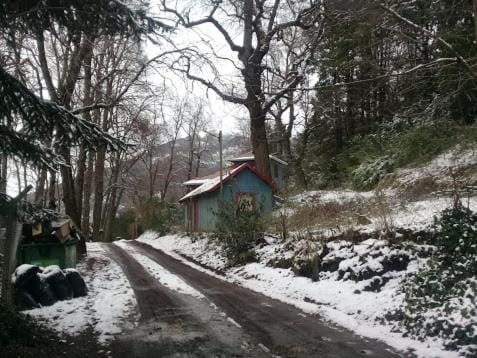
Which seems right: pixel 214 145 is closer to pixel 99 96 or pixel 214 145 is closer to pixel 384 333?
pixel 99 96

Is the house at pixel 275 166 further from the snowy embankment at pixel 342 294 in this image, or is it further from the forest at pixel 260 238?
the snowy embankment at pixel 342 294

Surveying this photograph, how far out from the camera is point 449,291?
6707 mm

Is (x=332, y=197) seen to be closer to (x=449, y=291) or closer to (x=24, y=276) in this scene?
(x=449, y=291)

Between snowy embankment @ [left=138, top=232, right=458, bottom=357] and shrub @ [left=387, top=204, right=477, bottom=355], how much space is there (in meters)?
0.23

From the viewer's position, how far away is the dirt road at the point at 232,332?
5770mm

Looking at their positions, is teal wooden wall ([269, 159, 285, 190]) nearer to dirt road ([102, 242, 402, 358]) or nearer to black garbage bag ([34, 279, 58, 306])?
dirt road ([102, 242, 402, 358])

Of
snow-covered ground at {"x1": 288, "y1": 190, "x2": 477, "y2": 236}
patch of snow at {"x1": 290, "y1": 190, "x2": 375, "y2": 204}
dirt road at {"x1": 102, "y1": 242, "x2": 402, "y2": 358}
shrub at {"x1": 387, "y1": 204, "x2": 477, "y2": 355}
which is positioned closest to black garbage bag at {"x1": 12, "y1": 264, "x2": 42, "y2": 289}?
dirt road at {"x1": 102, "y1": 242, "x2": 402, "y2": 358}

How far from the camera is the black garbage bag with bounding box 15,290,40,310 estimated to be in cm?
800

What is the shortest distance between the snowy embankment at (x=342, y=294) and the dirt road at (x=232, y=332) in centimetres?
33

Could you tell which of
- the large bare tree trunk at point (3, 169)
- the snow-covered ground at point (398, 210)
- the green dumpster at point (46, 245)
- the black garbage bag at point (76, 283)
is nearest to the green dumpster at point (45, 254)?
the green dumpster at point (46, 245)

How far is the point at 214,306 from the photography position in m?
8.50

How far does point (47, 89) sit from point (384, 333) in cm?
1253

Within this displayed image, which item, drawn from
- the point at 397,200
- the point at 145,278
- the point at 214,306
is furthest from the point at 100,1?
the point at 397,200

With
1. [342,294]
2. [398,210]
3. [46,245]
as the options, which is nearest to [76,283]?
[46,245]
